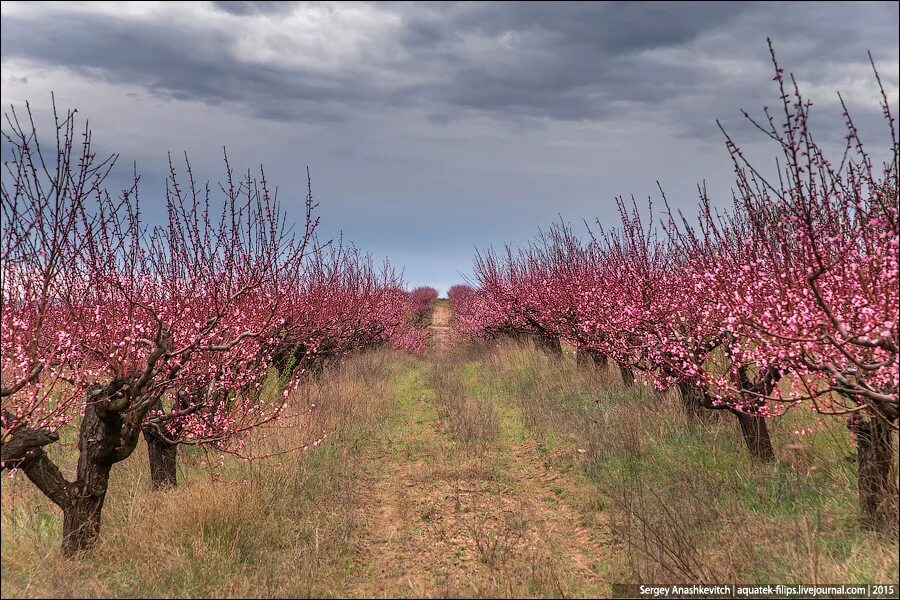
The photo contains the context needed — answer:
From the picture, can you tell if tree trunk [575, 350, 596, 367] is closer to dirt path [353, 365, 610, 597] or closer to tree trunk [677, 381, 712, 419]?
dirt path [353, 365, 610, 597]

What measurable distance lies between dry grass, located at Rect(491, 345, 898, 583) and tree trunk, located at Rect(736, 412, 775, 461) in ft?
0.46

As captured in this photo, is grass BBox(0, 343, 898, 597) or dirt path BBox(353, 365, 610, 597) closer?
grass BBox(0, 343, 898, 597)

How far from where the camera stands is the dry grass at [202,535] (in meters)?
4.46

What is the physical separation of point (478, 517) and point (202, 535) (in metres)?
3.02

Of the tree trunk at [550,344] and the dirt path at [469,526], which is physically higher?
the tree trunk at [550,344]

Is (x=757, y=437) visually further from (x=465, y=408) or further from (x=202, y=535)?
(x=202, y=535)

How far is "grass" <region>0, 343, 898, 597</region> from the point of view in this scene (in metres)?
4.55

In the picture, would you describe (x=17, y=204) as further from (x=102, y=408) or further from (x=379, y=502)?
(x=379, y=502)

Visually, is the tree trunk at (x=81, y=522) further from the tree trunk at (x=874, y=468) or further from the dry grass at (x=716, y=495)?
the tree trunk at (x=874, y=468)

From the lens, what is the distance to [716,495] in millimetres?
6008

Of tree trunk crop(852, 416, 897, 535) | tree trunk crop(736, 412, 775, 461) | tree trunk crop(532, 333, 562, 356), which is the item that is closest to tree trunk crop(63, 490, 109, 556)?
tree trunk crop(852, 416, 897, 535)

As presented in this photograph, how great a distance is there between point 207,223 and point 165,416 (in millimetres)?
2567

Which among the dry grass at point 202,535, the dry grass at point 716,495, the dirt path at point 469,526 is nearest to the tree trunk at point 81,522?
the dry grass at point 202,535

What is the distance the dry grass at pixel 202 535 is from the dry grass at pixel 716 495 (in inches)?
120
